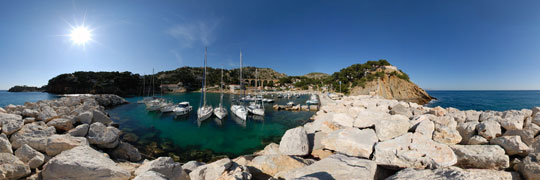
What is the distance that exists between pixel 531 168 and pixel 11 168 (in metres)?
9.71

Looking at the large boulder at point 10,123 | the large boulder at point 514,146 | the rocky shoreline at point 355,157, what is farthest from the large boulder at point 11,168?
the large boulder at point 514,146

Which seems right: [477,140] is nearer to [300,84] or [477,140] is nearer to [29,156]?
[29,156]

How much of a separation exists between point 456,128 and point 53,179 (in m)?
9.91

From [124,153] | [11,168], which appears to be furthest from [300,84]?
[11,168]

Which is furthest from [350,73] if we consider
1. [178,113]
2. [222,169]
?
[222,169]

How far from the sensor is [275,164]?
144 inches

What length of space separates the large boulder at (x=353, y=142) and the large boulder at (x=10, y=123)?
928 cm

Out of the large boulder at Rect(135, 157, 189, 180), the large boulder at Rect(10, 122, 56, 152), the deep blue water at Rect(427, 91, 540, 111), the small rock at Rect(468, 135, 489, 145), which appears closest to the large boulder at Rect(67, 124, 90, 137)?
the large boulder at Rect(10, 122, 56, 152)

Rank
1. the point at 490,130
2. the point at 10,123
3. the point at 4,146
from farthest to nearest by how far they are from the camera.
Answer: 1. the point at 10,123
2. the point at 4,146
3. the point at 490,130

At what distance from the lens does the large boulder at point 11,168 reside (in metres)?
3.45

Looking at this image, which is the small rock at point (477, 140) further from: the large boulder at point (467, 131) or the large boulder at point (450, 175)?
the large boulder at point (450, 175)

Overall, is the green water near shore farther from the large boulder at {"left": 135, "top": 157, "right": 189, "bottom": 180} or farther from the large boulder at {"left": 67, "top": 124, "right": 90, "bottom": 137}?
the large boulder at {"left": 135, "top": 157, "right": 189, "bottom": 180}

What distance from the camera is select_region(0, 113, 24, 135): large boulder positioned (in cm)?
467

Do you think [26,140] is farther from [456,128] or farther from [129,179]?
[456,128]
